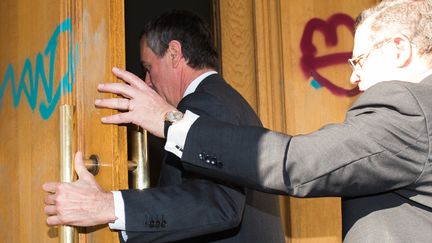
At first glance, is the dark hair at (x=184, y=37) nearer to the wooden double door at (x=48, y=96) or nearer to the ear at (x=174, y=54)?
the ear at (x=174, y=54)

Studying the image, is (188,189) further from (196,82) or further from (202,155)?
(196,82)

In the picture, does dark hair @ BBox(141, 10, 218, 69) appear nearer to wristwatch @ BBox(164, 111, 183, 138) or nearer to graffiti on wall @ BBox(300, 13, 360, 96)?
wristwatch @ BBox(164, 111, 183, 138)

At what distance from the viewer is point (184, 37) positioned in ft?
9.62

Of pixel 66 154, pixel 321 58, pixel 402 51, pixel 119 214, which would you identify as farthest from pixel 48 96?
pixel 321 58

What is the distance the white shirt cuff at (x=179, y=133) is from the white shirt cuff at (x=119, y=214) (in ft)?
1.07

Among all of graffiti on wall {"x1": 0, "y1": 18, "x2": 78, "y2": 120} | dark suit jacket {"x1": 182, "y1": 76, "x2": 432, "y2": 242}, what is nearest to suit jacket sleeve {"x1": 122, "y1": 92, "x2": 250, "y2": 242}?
dark suit jacket {"x1": 182, "y1": 76, "x2": 432, "y2": 242}

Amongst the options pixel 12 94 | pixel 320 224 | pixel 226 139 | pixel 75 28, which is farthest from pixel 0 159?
pixel 320 224

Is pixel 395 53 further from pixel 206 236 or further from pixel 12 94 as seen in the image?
pixel 12 94

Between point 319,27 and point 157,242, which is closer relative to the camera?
point 157,242

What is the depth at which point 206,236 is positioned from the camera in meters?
2.49

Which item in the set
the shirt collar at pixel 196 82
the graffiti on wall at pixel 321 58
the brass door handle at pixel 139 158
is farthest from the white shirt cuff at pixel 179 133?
the graffiti on wall at pixel 321 58

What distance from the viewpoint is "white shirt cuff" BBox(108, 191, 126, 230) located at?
87.7 inches

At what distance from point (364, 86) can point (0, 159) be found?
149 centimetres

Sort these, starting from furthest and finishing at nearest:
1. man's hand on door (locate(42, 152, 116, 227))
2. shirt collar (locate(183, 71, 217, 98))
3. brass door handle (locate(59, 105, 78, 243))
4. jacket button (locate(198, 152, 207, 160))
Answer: shirt collar (locate(183, 71, 217, 98)), brass door handle (locate(59, 105, 78, 243)), man's hand on door (locate(42, 152, 116, 227)), jacket button (locate(198, 152, 207, 160))
